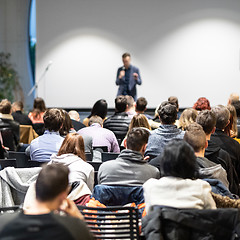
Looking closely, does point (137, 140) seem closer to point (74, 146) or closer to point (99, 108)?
point (74, 146)

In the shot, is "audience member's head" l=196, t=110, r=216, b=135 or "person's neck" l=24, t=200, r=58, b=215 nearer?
"person's neck" l=24, t=200, r=58, b=215

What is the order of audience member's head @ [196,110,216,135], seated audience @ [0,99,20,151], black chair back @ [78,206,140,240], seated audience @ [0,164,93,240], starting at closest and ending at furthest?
seated audience @ [0,164,93,240] → black chair back @ [78,206,140,240] → audience member's head @ [196,110,216,135] → seated audience @ [0,99,20,151]

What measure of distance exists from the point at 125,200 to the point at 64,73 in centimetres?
857

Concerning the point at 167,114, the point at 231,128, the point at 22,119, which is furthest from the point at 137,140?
the point at 22,119

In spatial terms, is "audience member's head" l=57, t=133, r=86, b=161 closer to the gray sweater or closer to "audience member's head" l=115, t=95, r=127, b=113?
the gray sweater

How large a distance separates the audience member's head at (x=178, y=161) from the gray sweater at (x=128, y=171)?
2.28ft

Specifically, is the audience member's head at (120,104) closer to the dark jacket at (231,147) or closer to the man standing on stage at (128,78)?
the dark jacket at (231,147)

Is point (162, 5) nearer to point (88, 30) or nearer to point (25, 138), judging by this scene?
point (88, 30)

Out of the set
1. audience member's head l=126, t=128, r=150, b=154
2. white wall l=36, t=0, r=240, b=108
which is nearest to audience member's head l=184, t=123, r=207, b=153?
audience member's head l=126, t=128, r=150, b=154

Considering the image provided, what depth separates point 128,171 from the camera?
316cm

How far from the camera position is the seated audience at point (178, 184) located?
95.3 inches

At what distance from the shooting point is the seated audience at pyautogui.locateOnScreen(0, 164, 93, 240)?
64.5 inches

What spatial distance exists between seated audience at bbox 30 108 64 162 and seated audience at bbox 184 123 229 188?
152 cm

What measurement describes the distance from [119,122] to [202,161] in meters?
2.86
